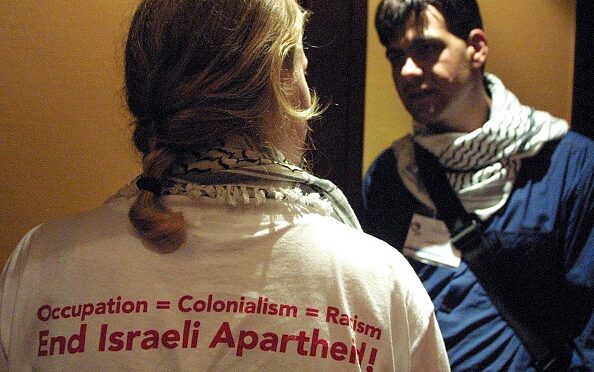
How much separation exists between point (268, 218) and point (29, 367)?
0.37 m

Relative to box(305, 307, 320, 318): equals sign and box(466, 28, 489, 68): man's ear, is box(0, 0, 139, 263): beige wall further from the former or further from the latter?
box(466, 28, 489, 68): man's ear

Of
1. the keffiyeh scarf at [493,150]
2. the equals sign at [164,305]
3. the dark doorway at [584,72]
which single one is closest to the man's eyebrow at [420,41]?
the keffiyeh scarf at [493,150]

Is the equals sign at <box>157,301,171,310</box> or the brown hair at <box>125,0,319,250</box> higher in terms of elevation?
the brown hair at <box>125,0,319,250</box>

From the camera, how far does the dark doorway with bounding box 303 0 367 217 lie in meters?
1.62

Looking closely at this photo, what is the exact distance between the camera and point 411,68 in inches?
65.5

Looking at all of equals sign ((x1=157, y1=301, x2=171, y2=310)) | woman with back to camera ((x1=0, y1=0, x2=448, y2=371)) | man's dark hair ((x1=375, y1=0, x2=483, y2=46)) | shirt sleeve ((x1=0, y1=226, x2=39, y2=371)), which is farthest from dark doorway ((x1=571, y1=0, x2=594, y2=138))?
shirt sleeve ((x1=0, y1=226, x2=39, y2=371))

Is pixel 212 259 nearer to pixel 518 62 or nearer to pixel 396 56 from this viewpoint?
pixel 396 56

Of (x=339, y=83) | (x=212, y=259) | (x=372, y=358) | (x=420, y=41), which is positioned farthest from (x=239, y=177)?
(x=420, y=41)

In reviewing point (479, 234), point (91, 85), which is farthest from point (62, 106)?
point (479, 234)

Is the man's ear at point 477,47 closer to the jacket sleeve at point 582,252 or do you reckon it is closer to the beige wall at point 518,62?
the beige wall at point 518,62

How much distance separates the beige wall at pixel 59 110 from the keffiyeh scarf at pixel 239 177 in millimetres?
504

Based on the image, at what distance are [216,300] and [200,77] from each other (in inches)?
11.5

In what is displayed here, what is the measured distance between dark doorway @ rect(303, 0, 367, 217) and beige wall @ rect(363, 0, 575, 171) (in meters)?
0.03

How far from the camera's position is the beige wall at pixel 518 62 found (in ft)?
5.52
